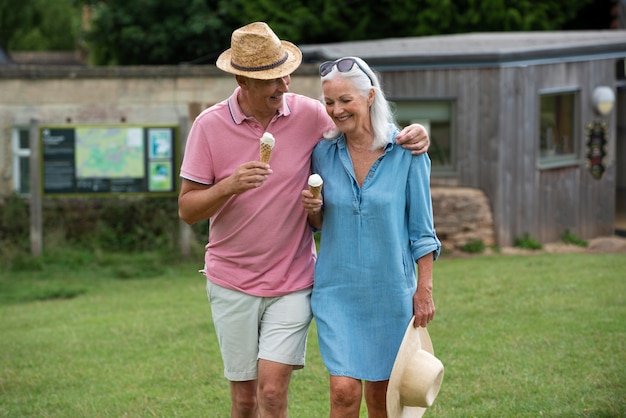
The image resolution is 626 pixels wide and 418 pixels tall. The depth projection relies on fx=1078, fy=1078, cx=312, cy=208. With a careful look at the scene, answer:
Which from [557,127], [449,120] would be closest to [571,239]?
[557,127]

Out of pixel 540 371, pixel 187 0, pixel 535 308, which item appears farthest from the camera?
pixel 187 0

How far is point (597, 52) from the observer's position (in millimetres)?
15961

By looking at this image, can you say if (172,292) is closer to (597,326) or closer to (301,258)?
(597,326)

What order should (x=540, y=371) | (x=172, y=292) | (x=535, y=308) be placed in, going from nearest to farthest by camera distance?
(x=540, y=371) → (x=535, y=308) → (x=172, y=292)

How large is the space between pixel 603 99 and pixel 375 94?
11.8m

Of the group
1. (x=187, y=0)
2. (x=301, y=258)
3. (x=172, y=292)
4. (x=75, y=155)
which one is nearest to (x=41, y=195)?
(x=75, y=155)

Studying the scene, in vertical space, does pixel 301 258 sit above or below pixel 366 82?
below

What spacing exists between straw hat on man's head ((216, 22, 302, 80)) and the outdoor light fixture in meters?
11.7

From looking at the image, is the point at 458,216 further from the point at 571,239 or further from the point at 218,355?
the point at 218,355

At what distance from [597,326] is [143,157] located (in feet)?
22.9

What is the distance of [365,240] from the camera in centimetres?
485

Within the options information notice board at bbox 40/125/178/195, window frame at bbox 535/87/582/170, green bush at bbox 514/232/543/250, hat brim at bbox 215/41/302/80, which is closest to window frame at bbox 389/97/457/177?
window frame at bbox 535/87/582/170

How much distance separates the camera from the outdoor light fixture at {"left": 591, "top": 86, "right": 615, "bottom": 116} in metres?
16.0

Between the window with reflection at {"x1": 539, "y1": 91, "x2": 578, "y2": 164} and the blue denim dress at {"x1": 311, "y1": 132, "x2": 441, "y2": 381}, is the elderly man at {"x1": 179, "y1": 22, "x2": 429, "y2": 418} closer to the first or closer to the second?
the blue denim dress at {"x1": 311, "y1": 132, "x2": 441, "y2": 381}
